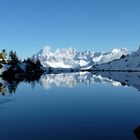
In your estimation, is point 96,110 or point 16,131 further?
point 96,110

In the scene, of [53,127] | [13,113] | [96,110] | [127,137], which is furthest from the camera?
[96,110]

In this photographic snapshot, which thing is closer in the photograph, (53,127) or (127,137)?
(127,137)

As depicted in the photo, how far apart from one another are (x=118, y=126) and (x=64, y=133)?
9.09 metres

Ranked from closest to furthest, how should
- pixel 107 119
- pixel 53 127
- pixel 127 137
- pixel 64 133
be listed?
1. pixel 127 137
2. pixel 64 133
3. pixel 53 127
4. pixel 107 119

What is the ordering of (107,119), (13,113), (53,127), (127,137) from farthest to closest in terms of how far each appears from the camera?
(13,113) → (107,119) → (53,127) → (127,137)

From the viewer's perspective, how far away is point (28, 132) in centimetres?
→ 4381

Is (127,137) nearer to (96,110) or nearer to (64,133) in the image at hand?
(64,133)

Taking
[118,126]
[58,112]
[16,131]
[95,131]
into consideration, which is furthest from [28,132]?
[58,112]

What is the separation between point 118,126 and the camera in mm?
46969

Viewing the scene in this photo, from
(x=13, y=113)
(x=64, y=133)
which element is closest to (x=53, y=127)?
(x=64, y=133)

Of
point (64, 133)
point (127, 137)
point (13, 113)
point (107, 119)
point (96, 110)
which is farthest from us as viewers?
point (96, 110)

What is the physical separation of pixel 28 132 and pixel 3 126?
21.2 feet

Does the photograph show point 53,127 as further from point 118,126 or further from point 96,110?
point 96,110

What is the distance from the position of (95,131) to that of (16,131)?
37.7 feet
